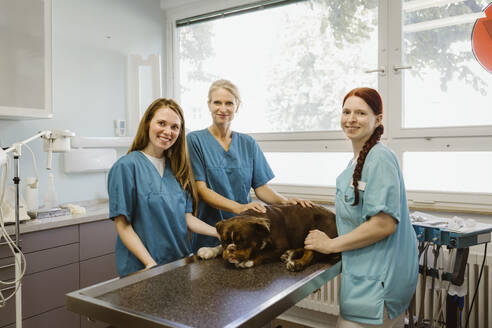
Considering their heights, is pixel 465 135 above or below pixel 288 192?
above

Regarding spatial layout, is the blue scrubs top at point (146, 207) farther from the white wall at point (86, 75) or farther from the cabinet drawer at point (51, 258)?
the white wall at point (86, 75)

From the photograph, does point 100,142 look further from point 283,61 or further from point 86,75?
point 283,61

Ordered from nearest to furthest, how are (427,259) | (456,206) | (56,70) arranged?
(427,259) → (456,206) → (56,70)

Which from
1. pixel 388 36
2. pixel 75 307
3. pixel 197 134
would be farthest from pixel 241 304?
pixel 388 36

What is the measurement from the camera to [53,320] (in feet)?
7.32

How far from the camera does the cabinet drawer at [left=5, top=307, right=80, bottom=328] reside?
A: 6.92 ft

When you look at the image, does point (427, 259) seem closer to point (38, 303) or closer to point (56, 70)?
Result: point (38, 303)

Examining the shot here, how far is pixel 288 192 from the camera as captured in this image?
116 inches

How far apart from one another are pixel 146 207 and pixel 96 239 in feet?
3.99

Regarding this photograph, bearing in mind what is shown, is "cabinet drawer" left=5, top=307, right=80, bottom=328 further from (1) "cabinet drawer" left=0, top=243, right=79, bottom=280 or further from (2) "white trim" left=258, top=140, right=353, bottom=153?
(2) "white trim" left=258, top=140, right=353, bottom=153

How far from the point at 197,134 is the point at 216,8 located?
74.0 inches

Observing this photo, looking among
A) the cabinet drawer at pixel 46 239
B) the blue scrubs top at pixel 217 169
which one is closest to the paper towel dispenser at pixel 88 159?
the cabinet drawer at pixel 46 239

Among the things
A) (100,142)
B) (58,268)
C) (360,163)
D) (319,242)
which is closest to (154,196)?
(319,242)

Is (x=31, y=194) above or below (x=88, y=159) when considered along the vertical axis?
below
